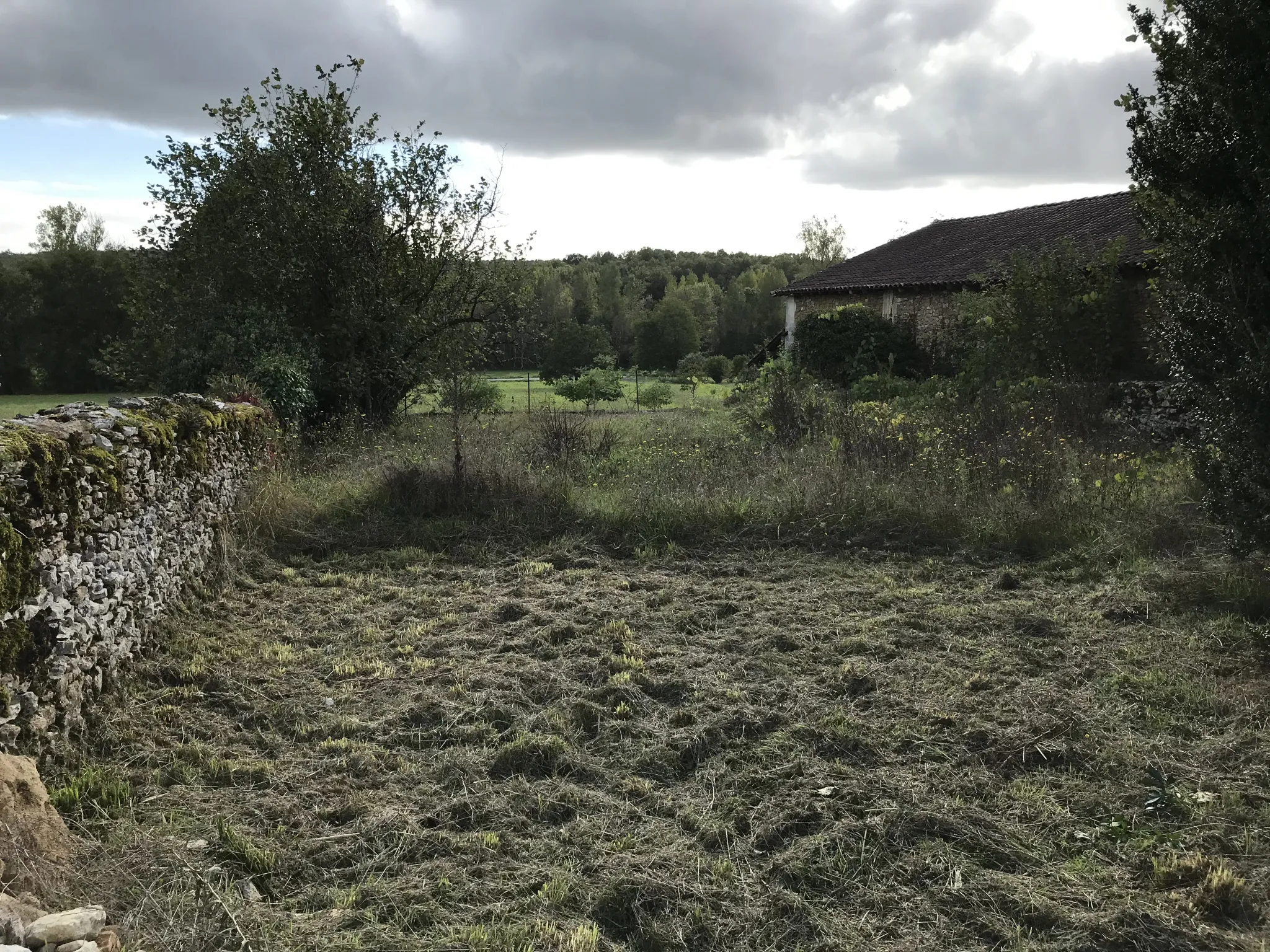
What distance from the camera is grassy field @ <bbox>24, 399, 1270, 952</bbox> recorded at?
3424 mm

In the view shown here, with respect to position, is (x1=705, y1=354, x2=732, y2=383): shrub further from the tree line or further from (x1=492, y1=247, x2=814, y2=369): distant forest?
the tree line

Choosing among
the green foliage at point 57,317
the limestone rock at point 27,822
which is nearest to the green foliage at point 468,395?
the limestone rock at point 27,822

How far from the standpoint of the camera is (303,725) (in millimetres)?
5066

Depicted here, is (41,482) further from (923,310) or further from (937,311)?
(923,310)

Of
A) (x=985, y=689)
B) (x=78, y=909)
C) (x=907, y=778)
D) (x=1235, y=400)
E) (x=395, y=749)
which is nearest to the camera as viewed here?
(x=78, y=909)

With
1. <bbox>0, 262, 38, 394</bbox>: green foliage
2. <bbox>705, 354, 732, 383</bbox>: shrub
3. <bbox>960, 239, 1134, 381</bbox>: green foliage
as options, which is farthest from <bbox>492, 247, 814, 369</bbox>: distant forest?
<bbox>0, 262, 38, 394</bbox>: green foliage

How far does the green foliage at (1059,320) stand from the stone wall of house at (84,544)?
14.5 metres

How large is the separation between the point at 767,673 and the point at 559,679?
1.31 meters

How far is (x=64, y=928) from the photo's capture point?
2.92 m

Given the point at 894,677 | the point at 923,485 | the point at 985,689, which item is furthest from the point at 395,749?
the point at 923,485

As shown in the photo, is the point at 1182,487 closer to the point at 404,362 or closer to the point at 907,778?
the point at 907,778

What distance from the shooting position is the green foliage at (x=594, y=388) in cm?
2766

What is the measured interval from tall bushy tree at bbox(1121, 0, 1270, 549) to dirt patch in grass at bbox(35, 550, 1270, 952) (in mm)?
1199

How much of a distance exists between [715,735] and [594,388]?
23.2 metres
